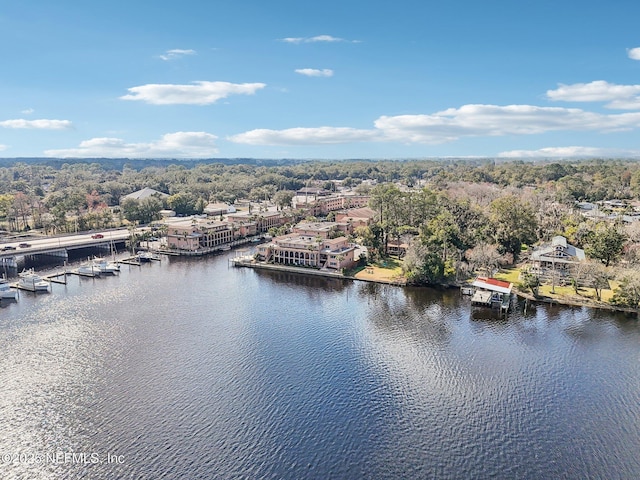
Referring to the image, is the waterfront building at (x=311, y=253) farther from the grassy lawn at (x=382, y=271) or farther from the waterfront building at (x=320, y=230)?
the waterfront building at (x=320, y=230)

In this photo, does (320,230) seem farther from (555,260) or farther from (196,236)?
(555,260)

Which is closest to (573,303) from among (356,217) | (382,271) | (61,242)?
(382,271)

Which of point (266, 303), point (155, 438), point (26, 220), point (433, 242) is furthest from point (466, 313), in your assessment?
point (26, 220)

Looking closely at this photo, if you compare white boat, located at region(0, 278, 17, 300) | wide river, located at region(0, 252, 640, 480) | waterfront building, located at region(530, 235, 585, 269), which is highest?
waterfront building, located at region(530, 235, 585, 269)

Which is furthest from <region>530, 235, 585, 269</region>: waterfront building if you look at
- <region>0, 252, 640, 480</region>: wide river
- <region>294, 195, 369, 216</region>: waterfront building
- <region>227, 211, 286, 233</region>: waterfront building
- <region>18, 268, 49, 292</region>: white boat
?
<region>18, 268, 49, 292</region>: white boat

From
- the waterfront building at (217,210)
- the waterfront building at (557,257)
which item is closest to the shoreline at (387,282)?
the waterfront building at (557,257)

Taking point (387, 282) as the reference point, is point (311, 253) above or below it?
above

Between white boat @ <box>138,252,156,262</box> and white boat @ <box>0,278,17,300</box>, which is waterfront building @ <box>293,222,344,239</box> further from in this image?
white boat @ <box>0,278,17,300</box>

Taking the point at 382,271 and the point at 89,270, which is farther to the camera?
the point at 382,271
